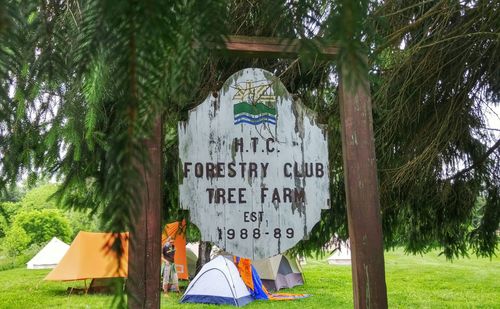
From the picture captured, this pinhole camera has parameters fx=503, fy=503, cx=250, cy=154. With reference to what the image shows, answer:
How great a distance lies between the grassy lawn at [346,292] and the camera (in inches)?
375

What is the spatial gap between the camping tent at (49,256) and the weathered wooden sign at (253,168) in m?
18.7

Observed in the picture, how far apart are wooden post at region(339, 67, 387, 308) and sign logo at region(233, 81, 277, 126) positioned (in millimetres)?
327

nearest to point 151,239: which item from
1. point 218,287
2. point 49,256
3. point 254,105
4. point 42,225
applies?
point 254,105

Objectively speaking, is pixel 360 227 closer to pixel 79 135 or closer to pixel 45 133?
pixel 79 135

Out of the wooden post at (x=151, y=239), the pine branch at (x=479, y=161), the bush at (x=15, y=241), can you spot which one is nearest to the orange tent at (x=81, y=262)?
the pine branch at (x=479, y=161)

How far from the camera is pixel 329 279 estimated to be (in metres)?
14.3

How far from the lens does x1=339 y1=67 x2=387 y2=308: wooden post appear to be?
200 cm

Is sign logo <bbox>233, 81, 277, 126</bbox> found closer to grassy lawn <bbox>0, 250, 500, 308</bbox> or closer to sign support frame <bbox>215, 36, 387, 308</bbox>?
sign support frame <bbox>215, 36, 387, 308</bbox>

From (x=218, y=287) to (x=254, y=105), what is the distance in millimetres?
7706

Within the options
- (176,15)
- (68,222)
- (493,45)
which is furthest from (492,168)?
(68,222)

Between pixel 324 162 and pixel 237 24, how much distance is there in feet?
3.09

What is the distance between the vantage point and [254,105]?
2295 millimetres

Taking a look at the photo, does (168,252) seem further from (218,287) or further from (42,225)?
(42,225)

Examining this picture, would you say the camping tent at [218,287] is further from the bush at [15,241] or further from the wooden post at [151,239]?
the bush at [15,241]
